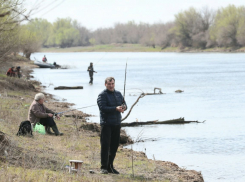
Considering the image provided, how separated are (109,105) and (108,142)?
0.66m

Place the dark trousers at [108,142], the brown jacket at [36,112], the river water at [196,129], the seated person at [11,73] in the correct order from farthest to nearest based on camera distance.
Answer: the seated person at [11,73] → the river water at [196,129] → the brown jacket at [36,112] → the dark trousers at [108,142]

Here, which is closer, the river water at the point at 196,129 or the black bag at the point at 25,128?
the black bag at the point at 25,128

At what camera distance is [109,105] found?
7102mm

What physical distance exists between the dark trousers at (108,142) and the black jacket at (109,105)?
108mm

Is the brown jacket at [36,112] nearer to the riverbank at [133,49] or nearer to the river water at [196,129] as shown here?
the river water at [196,129]

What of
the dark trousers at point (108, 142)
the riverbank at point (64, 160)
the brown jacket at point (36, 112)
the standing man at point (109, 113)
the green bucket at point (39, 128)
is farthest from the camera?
the green bucket at point (39, 128)

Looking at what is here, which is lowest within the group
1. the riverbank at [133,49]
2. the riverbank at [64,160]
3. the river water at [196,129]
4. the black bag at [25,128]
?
the river water at [196,129]

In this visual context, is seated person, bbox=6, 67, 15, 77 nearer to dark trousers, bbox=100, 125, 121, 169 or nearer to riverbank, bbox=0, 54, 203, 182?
riverbank, bbox=0, 54, 203, 182

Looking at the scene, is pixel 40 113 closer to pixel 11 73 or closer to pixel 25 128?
pixel 25 128

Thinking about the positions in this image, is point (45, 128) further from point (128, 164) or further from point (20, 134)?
point (128, 164)

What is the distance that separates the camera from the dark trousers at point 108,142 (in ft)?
Answer: 23.7

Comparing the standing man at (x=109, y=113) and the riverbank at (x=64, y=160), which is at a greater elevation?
the standing man at (x=109, y=113)

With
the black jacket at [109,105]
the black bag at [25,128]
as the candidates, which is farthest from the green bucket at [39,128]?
the black jacket at [109,105]

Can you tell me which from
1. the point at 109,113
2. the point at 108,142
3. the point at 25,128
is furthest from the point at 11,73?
the point at 109,113
